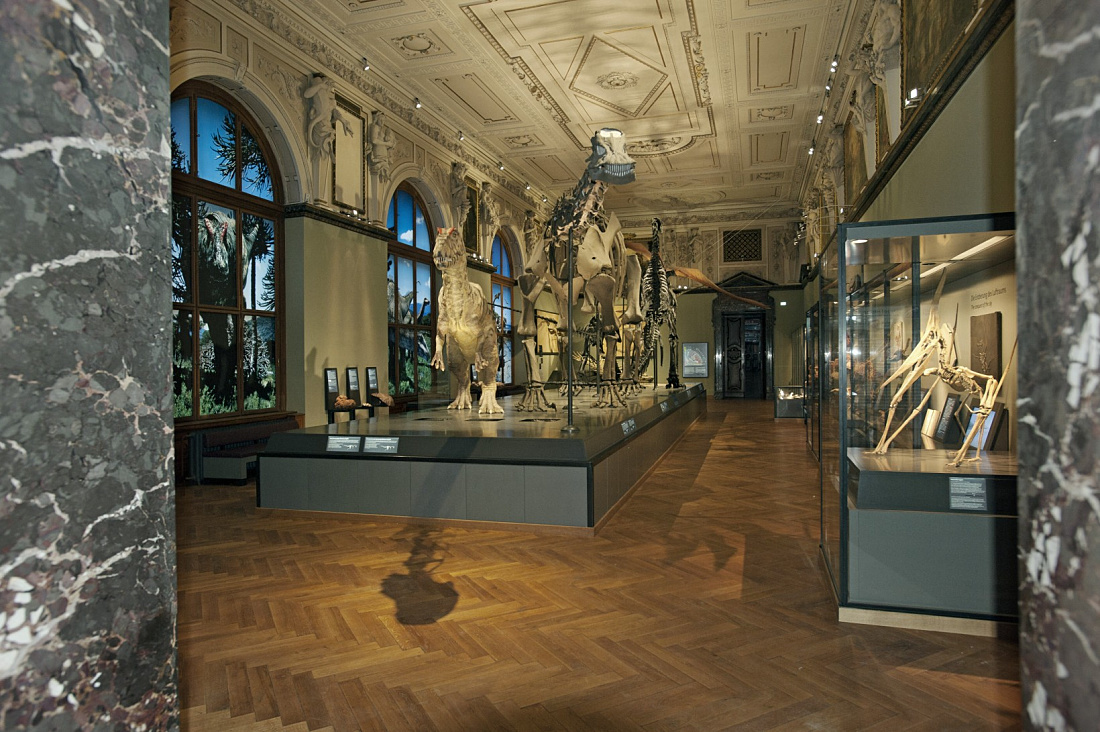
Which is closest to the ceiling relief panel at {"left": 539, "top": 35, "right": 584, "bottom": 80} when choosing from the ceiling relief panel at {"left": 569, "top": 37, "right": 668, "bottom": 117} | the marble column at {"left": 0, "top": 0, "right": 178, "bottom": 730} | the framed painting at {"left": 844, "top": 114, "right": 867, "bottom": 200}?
the ceiling relief panel at {"left": 569, "top": 37, "right": 668, "bottom": 117}

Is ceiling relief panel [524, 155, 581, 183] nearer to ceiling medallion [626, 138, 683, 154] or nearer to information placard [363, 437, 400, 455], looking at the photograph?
ceiling medallion [626, 138, 683, 154]

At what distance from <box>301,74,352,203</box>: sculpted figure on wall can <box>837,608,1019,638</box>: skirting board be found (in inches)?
356

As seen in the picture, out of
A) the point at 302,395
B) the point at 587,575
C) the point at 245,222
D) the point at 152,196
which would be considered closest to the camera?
the point at 152,196

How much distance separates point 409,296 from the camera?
13523mm

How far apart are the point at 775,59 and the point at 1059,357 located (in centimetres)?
1234

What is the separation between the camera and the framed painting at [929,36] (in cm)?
533

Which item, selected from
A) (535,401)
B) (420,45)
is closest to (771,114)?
(420,45)

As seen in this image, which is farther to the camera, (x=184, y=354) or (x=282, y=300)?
(x=282, y=300)

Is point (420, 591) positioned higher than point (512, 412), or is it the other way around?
point (512, 412)

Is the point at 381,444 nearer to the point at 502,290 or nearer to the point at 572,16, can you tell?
the point at 572,16

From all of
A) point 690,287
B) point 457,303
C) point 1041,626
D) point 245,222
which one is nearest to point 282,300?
point 245,222

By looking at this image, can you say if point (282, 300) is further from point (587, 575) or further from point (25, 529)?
point (25, 529)

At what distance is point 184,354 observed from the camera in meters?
8.15

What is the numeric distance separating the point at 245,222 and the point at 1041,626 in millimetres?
9755
